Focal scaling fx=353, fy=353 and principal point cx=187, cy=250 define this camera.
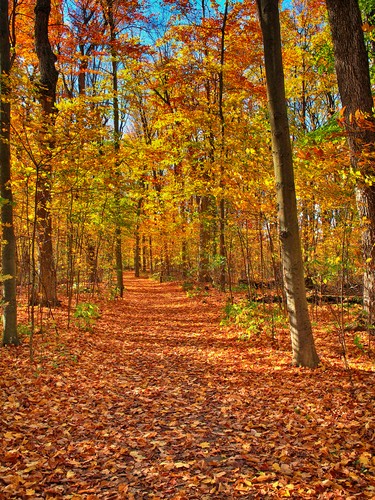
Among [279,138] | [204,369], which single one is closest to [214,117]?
[279,138]

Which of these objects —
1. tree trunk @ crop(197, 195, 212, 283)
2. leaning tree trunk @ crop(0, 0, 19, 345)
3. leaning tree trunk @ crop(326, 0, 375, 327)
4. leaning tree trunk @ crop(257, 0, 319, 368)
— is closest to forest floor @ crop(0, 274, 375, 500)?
leaning tree trunk @ crop(0, 0, 19, 345)

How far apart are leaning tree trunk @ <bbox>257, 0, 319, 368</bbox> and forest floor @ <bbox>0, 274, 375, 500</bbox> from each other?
3.72 feet

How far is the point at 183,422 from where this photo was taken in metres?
4.22

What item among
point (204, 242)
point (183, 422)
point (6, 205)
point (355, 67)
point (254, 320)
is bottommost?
point (183, 422)

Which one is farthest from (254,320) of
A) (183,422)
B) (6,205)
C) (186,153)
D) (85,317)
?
(186,153)

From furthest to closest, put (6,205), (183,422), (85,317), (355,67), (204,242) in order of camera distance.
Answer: (204,242) < (85,317) < (6,205) < (355,67) < (183,422)

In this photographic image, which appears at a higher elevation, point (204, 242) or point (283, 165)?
point (283, 165)

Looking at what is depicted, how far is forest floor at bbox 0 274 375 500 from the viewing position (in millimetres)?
2973

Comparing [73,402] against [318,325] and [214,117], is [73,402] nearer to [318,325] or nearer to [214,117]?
[318,325]

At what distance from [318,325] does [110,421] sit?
5889mm

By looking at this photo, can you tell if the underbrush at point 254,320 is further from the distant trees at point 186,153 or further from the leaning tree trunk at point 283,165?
the leaning tree trunk at point 283,165

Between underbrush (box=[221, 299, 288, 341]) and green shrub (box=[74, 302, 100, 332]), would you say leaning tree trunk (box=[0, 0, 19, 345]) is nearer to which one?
green shrub (box=[74, 302, 100, 332])

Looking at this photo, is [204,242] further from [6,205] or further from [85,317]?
[6,205]

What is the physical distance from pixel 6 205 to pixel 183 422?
Answer: 4.68m
